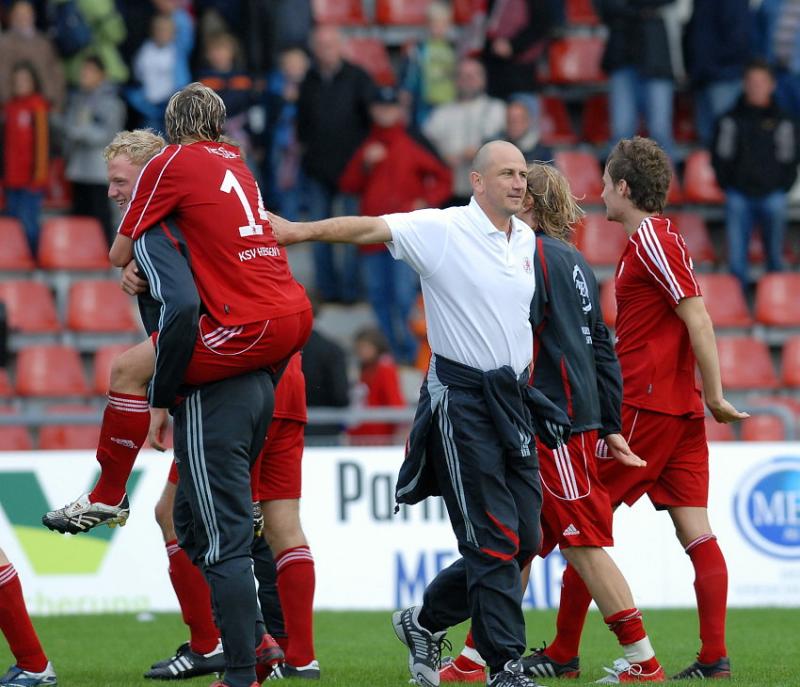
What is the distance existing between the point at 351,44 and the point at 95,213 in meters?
3.48

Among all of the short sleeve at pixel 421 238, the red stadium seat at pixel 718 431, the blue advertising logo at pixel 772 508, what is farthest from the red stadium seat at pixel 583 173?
the short sleeve at pixel 421 238

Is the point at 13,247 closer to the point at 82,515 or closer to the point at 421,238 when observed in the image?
the point at 82,515

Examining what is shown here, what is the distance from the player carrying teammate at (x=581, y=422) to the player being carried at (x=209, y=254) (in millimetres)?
1253

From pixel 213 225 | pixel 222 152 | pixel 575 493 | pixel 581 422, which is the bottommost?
pixel 575 493

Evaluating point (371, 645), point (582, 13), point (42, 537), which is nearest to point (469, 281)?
point (371, 645)

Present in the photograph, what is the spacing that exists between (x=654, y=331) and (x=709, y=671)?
1543mm

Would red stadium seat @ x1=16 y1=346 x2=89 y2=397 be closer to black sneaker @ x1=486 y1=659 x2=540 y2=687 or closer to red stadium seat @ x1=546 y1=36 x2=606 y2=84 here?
red stadium seat @ x1=546 y1=36 x2=606 y2=84

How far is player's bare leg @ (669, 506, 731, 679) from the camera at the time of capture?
7312 millimetres

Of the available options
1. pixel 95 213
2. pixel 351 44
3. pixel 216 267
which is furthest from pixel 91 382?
pixel 216 267

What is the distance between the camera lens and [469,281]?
639 cm

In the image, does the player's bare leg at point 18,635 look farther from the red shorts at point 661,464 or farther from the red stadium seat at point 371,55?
the red stadium seat at point 371,55

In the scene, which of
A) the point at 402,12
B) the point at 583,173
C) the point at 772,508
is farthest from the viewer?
the point at 402,12

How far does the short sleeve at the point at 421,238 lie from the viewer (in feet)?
20.9

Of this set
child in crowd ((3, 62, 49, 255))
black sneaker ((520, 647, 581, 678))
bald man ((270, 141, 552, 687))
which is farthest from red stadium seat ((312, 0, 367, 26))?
bald man ((270, 141, 552, 687))
